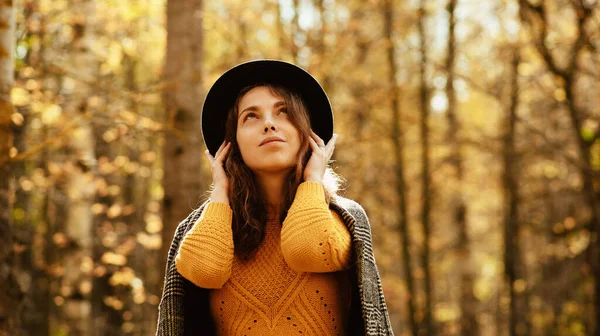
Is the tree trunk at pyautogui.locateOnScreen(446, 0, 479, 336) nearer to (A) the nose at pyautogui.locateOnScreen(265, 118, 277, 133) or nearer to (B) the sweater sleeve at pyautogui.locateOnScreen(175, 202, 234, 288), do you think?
(A) the nose at pyautogui.locateOnScreen(265, 118, 277, 133)

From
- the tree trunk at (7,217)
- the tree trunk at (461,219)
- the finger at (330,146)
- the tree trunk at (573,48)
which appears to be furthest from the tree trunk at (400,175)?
the finger at (330,146)

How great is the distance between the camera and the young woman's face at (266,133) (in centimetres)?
278

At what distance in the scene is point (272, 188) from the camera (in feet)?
9.58

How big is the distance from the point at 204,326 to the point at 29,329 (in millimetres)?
11675

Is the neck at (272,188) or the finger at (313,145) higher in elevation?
the finger at (313,145)

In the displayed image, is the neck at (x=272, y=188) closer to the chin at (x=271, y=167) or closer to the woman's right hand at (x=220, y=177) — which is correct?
the chin at (x=271, y=167)

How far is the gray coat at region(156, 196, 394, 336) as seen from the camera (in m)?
2.69

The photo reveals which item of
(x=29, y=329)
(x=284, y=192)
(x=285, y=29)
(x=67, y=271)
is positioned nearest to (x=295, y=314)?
(x=284, y=192)

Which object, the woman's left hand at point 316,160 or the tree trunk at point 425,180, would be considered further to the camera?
the tree trunk at point 425,180

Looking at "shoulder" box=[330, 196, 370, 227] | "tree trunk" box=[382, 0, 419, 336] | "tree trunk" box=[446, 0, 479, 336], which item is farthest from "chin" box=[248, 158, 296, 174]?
"tree trunk" box=[446, 0, 479, 336]

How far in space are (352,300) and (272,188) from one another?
58cm

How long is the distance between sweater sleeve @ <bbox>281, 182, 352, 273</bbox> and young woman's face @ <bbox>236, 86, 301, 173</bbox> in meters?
0.18

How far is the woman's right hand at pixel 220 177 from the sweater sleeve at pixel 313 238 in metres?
0.31

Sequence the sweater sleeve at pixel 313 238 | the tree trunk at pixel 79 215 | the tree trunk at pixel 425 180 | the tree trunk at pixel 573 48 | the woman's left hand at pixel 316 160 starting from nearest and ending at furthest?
the sweater sleeve at pixel 313 238 < the woman's left hand at pixel 316 160 < the tree trunk at pixel 573 48 < the tree trunk at pixel 79 215 < the tree trunk at pixel 425 180
